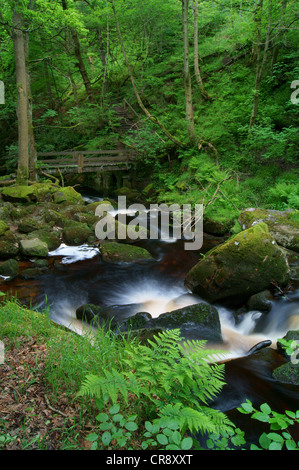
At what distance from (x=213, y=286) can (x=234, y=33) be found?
40.6ft

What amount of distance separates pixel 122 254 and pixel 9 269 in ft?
10.2

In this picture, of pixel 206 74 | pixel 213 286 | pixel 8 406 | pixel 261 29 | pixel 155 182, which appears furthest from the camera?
pixel 206 74

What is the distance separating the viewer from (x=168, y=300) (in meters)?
6.61

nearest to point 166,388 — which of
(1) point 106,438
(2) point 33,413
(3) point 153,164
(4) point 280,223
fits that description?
(1) point 106,438

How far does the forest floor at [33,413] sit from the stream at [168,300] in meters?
1.53

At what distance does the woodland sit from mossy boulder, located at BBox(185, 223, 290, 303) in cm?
8

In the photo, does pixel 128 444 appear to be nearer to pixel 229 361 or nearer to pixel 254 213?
pixel 229 361

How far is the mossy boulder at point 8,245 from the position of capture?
26.0 ft

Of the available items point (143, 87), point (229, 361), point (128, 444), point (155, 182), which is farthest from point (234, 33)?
point (128, 444)

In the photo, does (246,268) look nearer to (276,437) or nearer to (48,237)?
(276,437)

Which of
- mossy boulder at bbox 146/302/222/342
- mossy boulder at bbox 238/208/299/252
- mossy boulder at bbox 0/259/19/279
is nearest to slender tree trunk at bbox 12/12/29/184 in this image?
mossy boulder at bbox 0/259/19/279

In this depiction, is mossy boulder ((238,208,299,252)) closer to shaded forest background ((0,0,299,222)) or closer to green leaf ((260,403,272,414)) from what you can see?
shaded forest background ((0,0,299,222))

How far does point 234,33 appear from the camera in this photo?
12789 mm

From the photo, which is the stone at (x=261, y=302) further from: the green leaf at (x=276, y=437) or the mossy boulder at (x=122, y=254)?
the green leaf at (x=276, y=437)
